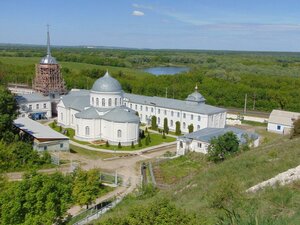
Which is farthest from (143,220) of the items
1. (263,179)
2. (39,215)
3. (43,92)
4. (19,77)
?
(19,77)

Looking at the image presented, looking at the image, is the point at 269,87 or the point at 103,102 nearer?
the point at 103,102

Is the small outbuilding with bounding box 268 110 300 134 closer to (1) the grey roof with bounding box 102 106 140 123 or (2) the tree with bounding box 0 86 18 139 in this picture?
(1) the grey roof with bounding box 102 106 140 123

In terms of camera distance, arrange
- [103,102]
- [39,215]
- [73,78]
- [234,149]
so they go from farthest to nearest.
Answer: [73,78]
[103,102]
[234,149]
[39,215]

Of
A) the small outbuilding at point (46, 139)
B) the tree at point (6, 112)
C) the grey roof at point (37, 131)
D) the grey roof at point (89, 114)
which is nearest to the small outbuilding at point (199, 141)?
the grey roof at point (89, 114)

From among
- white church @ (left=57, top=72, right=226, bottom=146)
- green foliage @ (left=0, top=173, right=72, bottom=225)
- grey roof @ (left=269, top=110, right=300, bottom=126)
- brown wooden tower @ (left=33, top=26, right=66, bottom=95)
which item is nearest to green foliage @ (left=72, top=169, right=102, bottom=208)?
green foliage @ (left=0, top=173, right=72, bottom=225)

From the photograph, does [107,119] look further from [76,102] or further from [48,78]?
[48,78]

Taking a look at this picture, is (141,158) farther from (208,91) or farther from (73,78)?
(73,78)

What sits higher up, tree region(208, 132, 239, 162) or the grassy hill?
the grassy hill

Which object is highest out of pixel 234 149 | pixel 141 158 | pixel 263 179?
pixel 263 179
